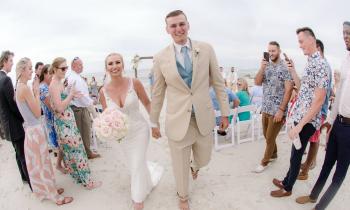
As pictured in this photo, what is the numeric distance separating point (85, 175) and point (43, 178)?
0.65 metres

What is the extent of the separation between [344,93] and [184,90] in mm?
1782

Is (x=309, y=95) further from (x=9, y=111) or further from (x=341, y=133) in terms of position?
(x=9, y=111)

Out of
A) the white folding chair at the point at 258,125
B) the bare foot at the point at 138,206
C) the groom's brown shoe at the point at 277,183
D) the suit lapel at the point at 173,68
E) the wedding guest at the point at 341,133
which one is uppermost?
the suit lapel at the point at 173,68

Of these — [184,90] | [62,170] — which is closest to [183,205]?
[184,90]

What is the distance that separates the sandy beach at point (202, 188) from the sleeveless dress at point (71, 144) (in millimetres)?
276

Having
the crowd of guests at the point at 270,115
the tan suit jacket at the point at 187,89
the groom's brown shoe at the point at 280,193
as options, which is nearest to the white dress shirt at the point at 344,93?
the crowd of guests at the point at 270,115

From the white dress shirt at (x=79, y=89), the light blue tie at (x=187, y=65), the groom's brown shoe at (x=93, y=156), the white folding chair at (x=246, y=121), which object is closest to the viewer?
the light blue tie at (x=187, y=65)

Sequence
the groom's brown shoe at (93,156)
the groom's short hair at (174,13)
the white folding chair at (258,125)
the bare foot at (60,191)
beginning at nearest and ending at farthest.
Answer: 1. the groom's short hair at (174,13)
2. the bare foot at (60,191)
3. the groom's brown shoe at (93,156)
4. the white folding chair at (258,125)

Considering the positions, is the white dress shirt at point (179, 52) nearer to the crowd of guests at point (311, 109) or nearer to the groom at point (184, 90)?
the groom at point (184, 90)

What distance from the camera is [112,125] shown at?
340cm

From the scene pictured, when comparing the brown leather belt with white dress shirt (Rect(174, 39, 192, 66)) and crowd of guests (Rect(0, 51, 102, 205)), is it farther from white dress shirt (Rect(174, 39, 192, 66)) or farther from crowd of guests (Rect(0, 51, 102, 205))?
crowd of guests (Rect(0, 51, 102, 205))

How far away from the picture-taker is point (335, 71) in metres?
4.16

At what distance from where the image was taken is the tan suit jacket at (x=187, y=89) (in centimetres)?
327

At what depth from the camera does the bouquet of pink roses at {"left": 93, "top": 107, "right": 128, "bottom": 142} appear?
3404 mm
